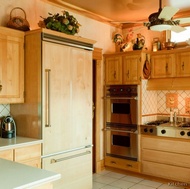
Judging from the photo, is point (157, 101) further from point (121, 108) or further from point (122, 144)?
point (122, 144)

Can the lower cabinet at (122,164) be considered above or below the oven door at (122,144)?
below

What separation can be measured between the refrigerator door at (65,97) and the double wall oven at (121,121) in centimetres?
114

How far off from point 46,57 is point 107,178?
2519 millimetres

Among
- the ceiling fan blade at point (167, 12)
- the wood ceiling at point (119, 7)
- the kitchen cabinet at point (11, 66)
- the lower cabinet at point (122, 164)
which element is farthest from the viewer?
the lower cabinet at point (122, 164)

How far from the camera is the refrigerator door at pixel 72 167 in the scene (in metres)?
3.06

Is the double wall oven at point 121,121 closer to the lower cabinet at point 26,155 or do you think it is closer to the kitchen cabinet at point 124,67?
the kitchen cabinet at point 124,67

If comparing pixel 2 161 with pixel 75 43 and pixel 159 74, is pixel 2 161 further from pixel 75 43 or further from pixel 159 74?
pixel 159 74

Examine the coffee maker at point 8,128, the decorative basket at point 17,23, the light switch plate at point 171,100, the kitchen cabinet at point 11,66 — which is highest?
the decorative basket at point 17,23

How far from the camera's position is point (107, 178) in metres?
4.40

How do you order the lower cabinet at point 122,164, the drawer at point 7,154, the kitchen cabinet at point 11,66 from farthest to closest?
the lower cabinet at point 122,164 < the kitchen cabinet at point 11,66 < the drawer at point 7,154

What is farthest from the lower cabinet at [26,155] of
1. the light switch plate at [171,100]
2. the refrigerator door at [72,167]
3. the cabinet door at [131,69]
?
the light switch plate at [171,100]

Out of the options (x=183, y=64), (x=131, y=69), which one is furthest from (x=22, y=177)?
(x=183, y=64)

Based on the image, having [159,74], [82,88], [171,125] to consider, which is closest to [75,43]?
[82,88]

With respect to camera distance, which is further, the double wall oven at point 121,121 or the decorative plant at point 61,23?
the double wall oven at point 121,121
